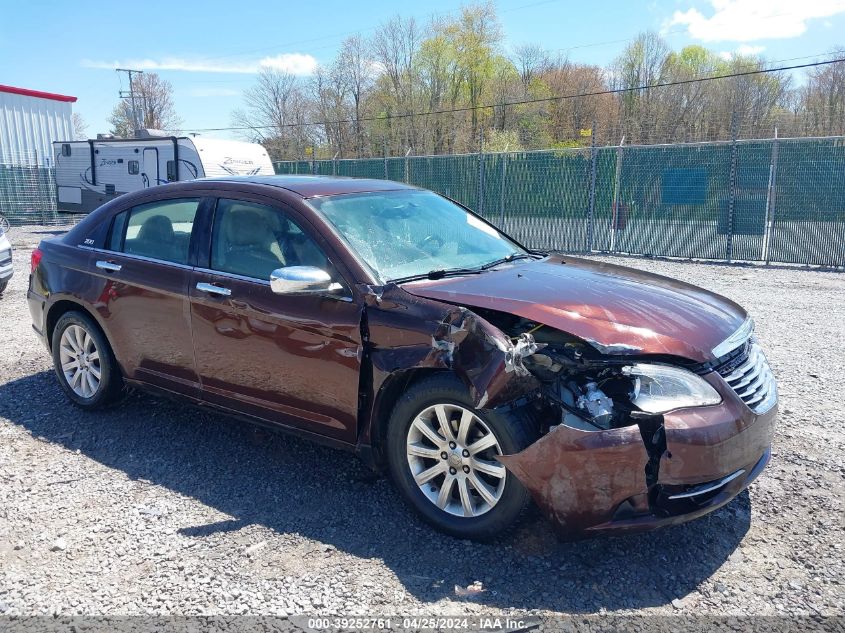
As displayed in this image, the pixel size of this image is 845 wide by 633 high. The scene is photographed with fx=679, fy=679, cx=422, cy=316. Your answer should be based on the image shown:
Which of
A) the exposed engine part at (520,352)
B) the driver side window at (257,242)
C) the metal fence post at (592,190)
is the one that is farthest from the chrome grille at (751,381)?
the metal fence post at (592,190)

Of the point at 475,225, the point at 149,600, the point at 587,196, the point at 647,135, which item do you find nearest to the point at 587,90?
the point at 647,135

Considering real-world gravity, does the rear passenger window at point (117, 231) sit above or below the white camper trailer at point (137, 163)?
below

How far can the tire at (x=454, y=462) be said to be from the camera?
3066 millimetres

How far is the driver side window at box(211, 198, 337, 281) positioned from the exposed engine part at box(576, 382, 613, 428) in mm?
1520

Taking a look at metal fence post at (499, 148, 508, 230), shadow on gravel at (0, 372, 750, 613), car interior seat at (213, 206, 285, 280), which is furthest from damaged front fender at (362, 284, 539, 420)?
metal fence post at (499, 148, 508, 230)

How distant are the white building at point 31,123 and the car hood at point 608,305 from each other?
26.4 metres

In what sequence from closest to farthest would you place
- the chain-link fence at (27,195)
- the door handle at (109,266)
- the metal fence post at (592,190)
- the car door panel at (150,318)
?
the car door panel at (150,318) → the door handle at (109,266) → the metal fence post at (592,190) → the chain-link fence at (27,195)

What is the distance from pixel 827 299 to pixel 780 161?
179 inches

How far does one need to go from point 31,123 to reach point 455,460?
97.8ft

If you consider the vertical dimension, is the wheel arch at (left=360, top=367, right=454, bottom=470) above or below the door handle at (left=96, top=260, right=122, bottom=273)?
below

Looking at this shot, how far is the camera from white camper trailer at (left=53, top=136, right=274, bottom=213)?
56.7ft

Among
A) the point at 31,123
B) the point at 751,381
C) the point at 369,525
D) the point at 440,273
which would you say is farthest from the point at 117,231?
the point at 31,123

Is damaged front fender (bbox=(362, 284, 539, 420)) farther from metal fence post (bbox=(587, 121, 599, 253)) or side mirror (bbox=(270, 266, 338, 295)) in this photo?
metal fence post (bbox=(587, 121, 599, 253))

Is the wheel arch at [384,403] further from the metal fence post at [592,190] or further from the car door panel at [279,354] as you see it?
the metal fence post at [592,190]
